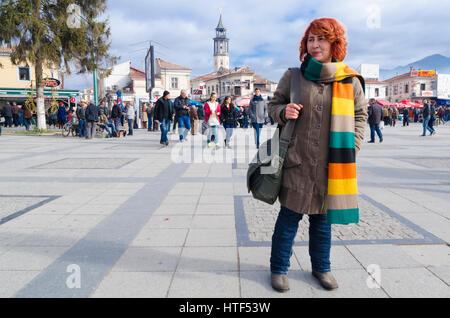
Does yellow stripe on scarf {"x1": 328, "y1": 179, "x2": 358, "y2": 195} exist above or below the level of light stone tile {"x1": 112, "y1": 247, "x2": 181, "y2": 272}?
above

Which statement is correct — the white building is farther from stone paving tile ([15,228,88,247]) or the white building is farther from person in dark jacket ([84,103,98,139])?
stone paving tile ([15,228,88,247])

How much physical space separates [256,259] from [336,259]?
2.09ft

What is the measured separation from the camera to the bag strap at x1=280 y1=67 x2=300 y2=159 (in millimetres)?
2383

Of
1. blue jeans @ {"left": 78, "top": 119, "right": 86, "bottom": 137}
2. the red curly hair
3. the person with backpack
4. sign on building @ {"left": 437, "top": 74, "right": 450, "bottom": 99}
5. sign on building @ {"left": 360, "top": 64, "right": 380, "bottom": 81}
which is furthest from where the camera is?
sign on building @ {"left": 360, "top": 64, "right": 380, "bottom": 81}

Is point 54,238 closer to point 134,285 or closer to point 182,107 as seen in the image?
point 134,285

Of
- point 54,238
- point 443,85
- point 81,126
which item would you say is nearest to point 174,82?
point 443,85

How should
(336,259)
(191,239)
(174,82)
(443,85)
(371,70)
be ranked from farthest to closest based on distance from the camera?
(371,70) → (443,85) → (174,82) → (191,239) → (336,259)

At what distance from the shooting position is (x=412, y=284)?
257cm

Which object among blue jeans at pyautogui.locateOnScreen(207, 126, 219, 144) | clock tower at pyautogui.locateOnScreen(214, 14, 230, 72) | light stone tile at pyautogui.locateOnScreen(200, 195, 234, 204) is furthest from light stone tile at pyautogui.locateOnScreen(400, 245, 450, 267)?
clock tower at pyautogui.locateOnScreen(214, 14, 230, 72)

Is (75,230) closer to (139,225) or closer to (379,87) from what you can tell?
(139,225)

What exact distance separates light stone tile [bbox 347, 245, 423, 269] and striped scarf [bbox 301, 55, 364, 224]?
2.56 ft

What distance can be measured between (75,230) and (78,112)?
12.6 metres

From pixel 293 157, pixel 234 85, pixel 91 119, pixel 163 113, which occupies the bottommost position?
pixel 293 157

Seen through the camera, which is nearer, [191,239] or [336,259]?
[336,259]
